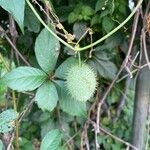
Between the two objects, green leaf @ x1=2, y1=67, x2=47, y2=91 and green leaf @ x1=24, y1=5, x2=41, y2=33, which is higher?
green leaf @ x1=24, y1=5, x2=41, y2=33

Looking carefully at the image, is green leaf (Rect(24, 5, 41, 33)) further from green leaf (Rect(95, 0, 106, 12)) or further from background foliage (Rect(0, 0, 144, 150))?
green leaf (Rect(95, 0, 106, 12))

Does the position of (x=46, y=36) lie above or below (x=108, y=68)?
above

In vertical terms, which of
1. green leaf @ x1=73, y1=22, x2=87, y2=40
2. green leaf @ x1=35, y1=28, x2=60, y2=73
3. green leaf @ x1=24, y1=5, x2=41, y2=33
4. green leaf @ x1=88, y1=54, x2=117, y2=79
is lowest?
green leaf @ x1=88, y1=54, x2=117, y2=79

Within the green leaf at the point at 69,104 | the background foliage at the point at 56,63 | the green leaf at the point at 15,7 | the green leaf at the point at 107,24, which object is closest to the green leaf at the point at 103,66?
the background foliage at the point at 56,63

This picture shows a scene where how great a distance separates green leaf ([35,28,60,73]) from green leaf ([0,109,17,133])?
0.11 meters

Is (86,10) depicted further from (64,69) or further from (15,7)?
(15,7)

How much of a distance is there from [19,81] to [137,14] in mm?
335

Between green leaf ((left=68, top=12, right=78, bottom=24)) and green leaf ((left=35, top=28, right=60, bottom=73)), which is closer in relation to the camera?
green leaf ((left=35, top=28, right=60, bottom=73))

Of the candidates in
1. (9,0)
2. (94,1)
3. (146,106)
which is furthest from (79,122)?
(9,0)

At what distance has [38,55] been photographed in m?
0.81

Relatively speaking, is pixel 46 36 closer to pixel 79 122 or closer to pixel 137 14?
pixel 137 14

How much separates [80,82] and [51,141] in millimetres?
161

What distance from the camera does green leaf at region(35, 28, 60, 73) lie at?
0.80 m

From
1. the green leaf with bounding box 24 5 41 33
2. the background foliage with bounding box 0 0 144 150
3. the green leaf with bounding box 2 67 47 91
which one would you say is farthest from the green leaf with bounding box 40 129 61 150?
the green leaf with bounding box 24 5 41 33
